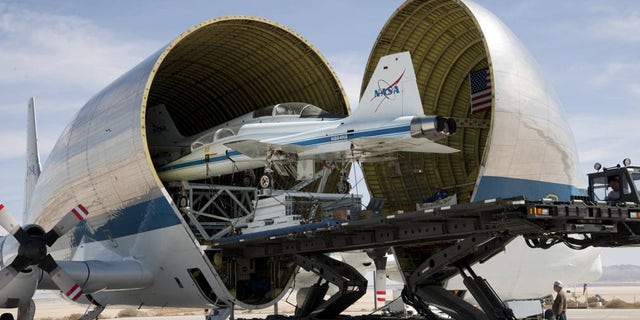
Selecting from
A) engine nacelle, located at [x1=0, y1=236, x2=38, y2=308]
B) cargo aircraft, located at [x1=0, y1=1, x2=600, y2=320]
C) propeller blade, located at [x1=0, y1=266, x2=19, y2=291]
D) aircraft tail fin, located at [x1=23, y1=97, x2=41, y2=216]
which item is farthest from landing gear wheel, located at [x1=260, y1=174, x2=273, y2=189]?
A: aircraft tail fin, located at [x1=23, y1=97, x2=41, y2=216]

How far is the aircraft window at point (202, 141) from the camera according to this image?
27375 mm

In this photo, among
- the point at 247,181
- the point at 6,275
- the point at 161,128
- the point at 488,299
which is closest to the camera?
the point at 488,299

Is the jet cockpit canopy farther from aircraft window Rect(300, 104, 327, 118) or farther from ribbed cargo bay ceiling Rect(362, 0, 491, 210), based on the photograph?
ribbed cargo bay ceiling Rect(362, 0, 491, 210)

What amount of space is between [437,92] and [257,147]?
20.0 ft

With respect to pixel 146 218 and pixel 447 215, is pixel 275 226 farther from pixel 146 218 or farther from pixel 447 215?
pixel 447 215

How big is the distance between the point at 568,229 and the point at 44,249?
13059 millimetres

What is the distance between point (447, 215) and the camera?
15.8 metres

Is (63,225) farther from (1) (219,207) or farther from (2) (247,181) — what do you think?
(2) (247,181)

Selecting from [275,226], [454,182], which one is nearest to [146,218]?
[275,226]

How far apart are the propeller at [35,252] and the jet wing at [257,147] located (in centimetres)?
582

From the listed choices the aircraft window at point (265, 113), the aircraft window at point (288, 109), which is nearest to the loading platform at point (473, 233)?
the aircraft window at point (288, 109)

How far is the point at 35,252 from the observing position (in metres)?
19.7

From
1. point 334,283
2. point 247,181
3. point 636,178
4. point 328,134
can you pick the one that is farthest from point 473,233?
point 247,181

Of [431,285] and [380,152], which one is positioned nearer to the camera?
[431,285]
